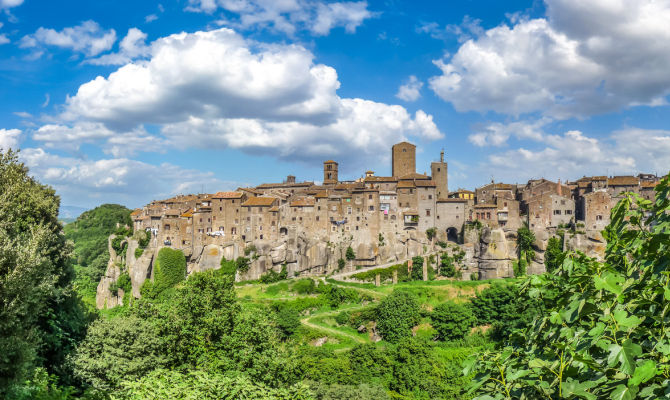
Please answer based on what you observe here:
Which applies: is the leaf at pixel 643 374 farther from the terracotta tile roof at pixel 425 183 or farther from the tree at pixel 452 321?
the terracotta tile roof at pixel 425 183

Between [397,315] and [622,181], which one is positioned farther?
[622,181]

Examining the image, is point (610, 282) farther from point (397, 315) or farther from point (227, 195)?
point (227, 195)

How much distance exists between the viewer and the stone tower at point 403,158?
78.6m

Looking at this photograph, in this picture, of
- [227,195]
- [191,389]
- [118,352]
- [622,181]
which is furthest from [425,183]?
[191,389]

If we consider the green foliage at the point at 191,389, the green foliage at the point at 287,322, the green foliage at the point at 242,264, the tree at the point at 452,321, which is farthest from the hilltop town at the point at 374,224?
the green foliage at the point at 191,389

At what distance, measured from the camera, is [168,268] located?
63.5 metres

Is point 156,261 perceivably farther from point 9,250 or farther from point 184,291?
point 9,250

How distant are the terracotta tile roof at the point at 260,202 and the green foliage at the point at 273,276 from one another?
1021cm

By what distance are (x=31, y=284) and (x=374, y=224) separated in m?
56.6

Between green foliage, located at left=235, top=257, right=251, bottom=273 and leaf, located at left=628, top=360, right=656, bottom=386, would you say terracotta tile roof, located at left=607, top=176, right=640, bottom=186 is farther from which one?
leaf, located at left=628, top=360, right=656, bottom=386

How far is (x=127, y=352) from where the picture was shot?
719 inches

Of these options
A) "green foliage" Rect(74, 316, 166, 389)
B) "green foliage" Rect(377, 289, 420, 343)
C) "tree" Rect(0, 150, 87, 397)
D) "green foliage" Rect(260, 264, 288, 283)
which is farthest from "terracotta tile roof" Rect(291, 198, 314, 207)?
"green foliage" Rect(74, 316, 166, 389)

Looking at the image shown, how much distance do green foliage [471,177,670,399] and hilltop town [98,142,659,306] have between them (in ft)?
191

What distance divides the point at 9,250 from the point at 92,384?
32.6ft
